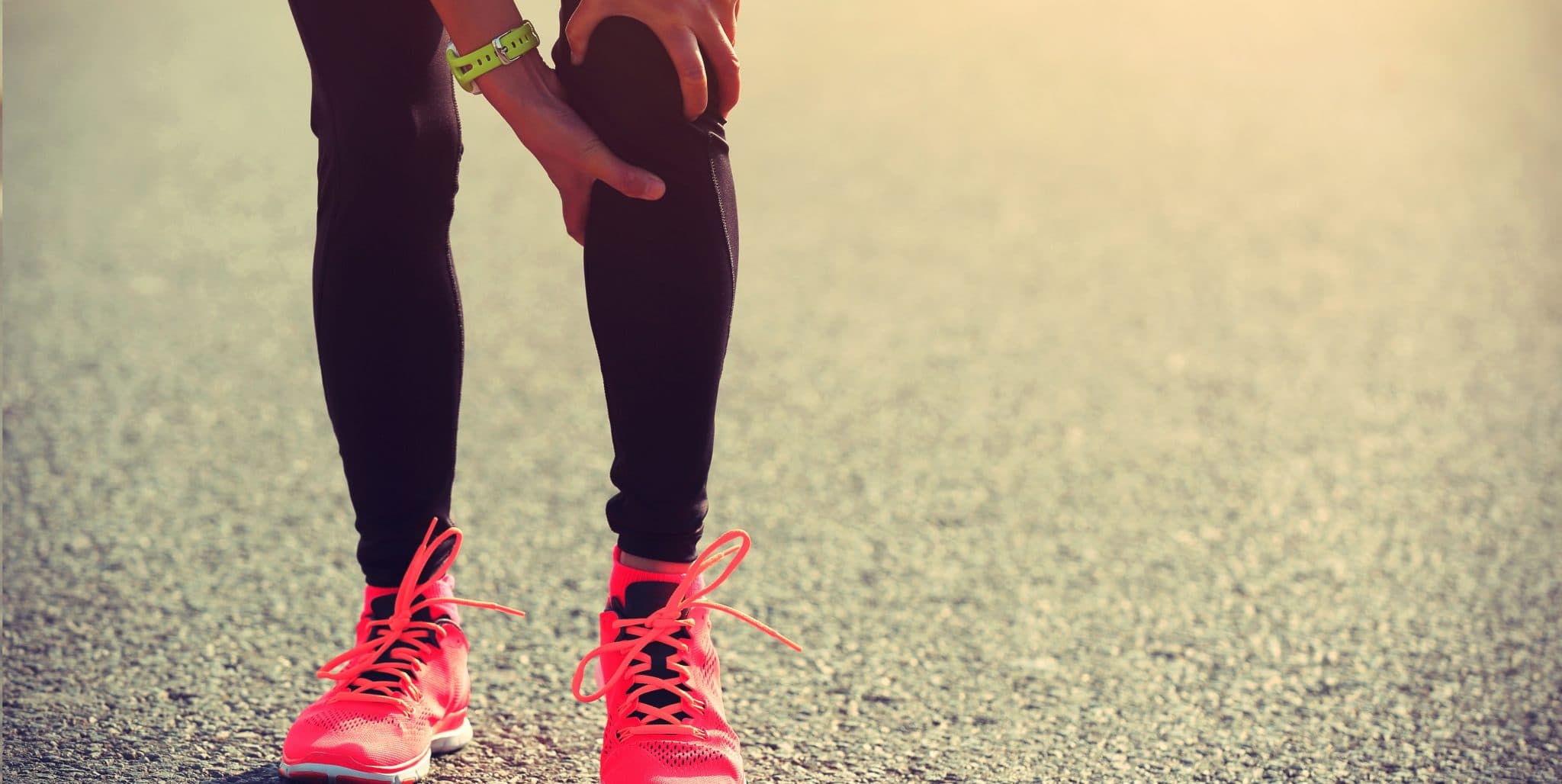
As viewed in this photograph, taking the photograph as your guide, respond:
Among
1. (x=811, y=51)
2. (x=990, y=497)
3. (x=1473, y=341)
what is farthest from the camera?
(x=811, y=51)

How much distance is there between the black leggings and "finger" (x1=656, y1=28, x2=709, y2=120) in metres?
0.01

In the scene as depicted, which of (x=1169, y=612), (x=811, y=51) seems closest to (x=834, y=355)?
(x=1169, y=612)

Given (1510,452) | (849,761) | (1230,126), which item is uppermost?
(1230,126)

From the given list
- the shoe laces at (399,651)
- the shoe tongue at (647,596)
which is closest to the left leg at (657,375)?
the shoe tongue at (647,596)

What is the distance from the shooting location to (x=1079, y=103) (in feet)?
17.8

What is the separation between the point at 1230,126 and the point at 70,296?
366 centimetres

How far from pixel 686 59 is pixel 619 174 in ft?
0.39

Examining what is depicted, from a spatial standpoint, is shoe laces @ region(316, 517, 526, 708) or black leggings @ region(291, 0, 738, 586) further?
shoe laces @ region(316, 517, 526, 708)

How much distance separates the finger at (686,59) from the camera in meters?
1.34

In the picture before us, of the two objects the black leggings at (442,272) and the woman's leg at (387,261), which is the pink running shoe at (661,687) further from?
the woman's leg at (387,261)

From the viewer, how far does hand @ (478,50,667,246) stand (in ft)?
4.42

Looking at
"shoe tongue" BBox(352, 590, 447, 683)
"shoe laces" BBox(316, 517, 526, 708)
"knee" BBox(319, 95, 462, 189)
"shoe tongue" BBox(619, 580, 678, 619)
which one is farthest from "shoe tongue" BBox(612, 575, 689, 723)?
"knee" BBox(319, 95, 462, 189)

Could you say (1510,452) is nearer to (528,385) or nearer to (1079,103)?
(528,385)

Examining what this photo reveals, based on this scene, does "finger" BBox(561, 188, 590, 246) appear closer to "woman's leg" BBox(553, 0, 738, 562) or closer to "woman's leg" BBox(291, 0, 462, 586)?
"woman's leg" BBox(553, 0, 738, 562)
